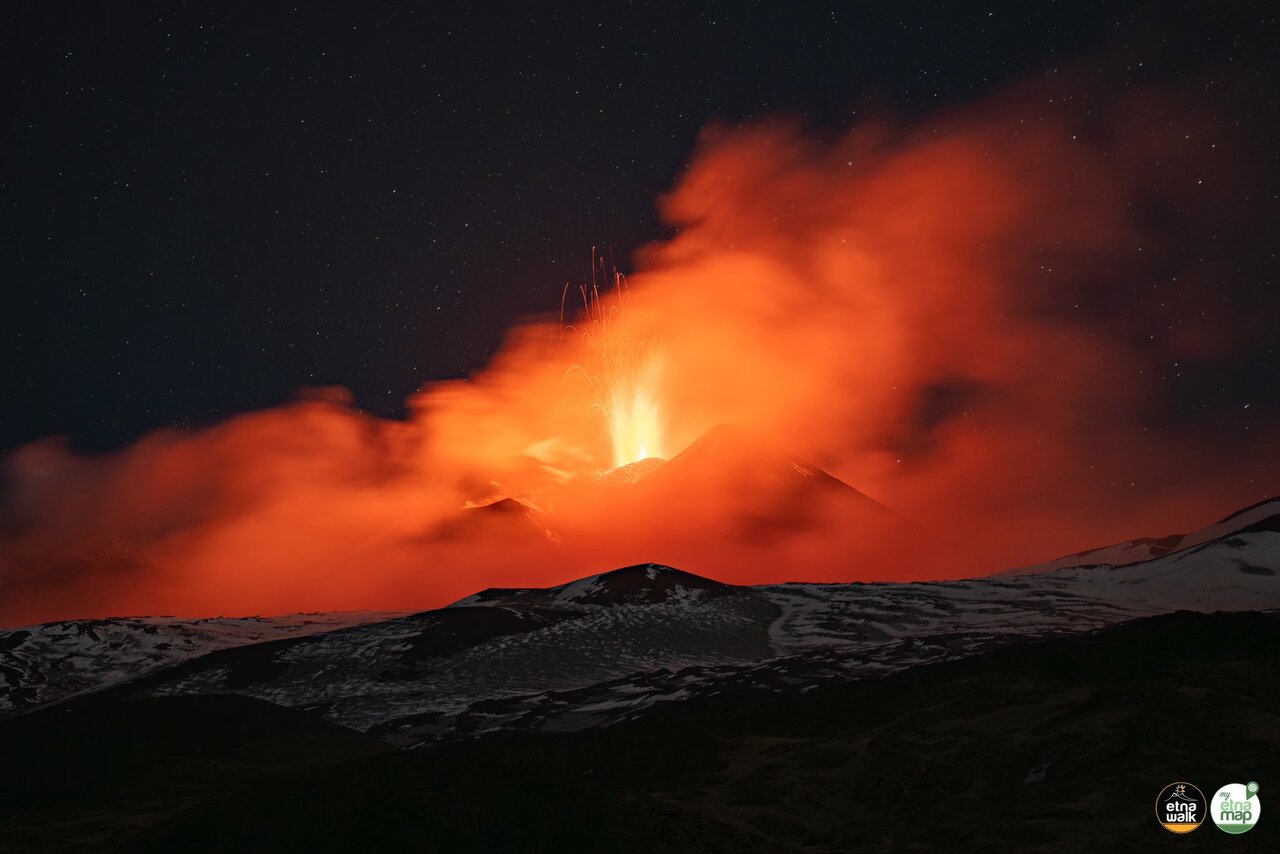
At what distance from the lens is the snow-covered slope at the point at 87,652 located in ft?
433

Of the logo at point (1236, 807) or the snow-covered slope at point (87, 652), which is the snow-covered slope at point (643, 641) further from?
the logo at point (1236, 807)

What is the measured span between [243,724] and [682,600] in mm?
97566

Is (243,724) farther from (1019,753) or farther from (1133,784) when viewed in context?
(1133,784)

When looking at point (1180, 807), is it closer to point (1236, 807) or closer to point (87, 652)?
point (1236, 807)

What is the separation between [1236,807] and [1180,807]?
1.45 metres

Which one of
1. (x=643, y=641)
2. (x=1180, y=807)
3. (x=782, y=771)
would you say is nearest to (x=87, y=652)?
(x=643, y=641)

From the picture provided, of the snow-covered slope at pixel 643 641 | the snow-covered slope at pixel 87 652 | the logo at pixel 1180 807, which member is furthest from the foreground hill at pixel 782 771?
the snow-covered slope at pixel 87 652

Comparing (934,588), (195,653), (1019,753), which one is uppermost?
(195,653)

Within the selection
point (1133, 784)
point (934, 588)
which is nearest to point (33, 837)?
point (1133, 784)

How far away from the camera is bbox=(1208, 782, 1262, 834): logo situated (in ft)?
87.8

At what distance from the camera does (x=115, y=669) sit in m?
143

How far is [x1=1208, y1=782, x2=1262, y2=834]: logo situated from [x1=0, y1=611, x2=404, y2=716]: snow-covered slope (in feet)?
422

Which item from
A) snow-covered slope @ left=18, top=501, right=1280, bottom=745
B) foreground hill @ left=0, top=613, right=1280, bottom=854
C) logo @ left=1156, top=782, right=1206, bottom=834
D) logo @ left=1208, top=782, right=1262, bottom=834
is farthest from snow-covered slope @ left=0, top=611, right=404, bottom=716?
logo @ left=1208, top=782, right=1262, bottom=834

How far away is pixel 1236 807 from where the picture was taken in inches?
1110
